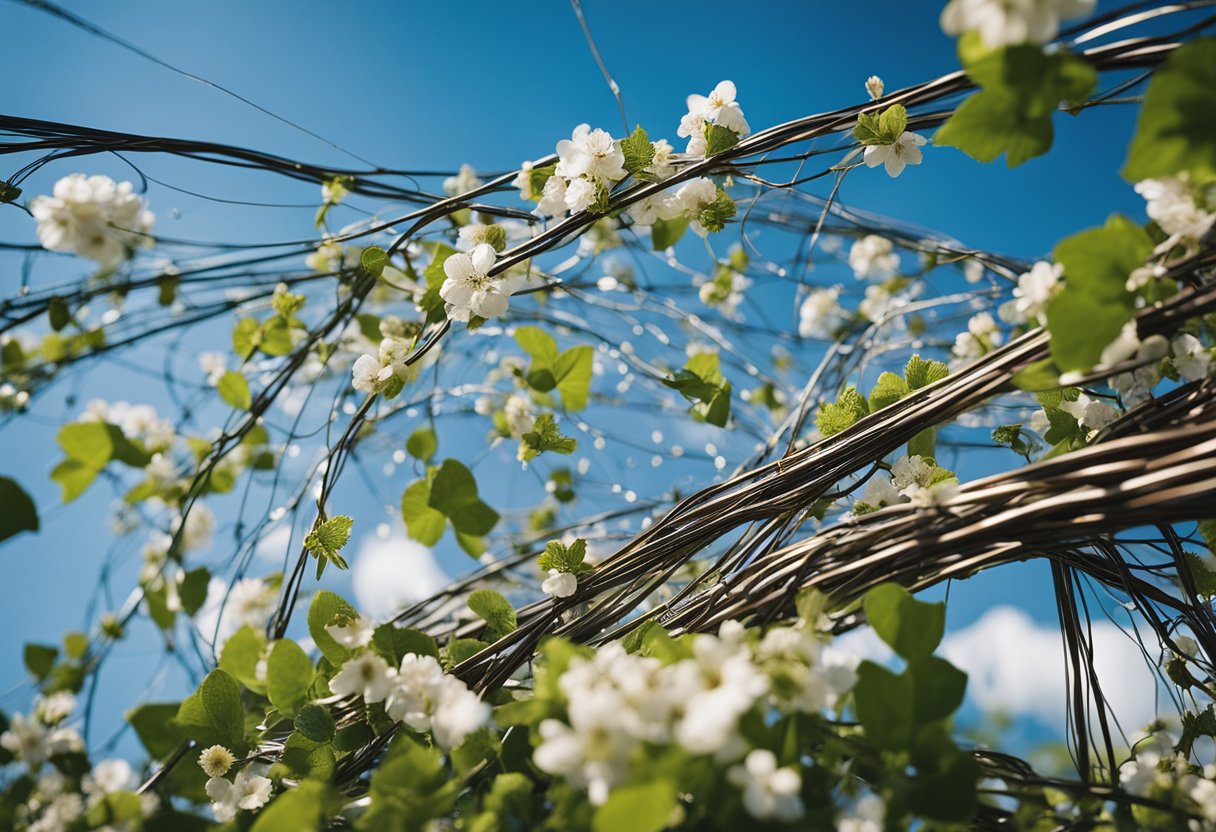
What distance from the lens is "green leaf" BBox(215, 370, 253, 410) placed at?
3.55ft

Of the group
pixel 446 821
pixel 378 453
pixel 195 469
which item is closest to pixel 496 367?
pixel 378 453

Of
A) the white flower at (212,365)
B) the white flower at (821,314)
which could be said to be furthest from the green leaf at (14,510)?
Result: the white flower at (821,314)

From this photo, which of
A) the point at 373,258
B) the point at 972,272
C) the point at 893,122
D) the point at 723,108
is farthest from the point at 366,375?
the point at 972,272

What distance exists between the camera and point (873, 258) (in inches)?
60.0

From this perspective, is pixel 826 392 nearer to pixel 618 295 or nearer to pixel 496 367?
pixel 618 295

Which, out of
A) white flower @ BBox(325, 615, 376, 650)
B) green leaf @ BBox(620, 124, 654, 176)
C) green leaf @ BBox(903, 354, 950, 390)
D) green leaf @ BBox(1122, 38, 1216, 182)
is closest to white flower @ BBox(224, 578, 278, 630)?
white flower @ BBox(325, 615, 376, 650)

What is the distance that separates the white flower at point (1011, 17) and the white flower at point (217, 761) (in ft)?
2.45

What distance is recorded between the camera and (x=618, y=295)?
54.5 inches

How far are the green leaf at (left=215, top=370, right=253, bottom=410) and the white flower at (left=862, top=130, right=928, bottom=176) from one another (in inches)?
36.2

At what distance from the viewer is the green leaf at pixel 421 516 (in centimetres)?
88

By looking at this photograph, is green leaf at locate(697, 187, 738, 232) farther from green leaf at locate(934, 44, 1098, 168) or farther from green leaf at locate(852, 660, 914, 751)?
green leaf at locate(852, 660, 914, 751)

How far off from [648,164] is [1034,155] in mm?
336

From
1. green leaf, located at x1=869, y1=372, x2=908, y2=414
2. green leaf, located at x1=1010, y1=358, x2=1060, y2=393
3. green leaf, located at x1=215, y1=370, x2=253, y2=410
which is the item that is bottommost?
green leaf, located at x1=1010, y1=358, x2=1060, y2=393

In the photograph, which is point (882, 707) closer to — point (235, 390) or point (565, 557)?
point (565, 557)
